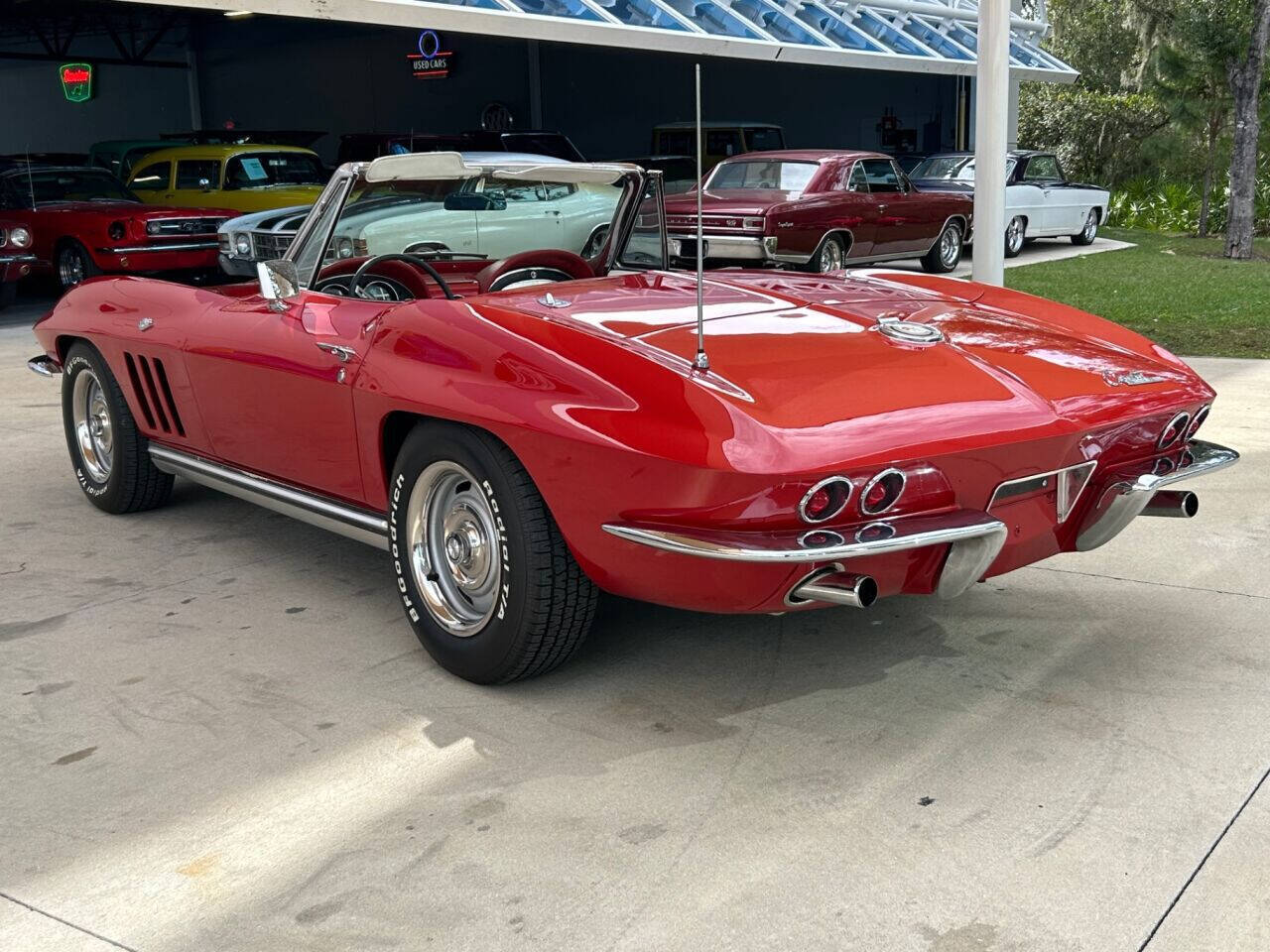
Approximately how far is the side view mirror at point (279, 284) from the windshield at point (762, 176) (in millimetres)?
10540

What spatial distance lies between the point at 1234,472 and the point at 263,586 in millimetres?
3953

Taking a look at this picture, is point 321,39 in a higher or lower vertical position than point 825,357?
higher

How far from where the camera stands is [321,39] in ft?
101

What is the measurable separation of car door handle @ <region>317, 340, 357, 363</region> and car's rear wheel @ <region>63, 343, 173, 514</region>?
1.55m

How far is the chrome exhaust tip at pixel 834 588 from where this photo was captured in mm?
2951

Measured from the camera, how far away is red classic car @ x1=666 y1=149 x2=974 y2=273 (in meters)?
13.5

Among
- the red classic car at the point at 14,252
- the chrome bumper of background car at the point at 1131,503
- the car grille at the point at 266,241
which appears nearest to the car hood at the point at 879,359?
the chrome bumper of background car at the point at 1131,503

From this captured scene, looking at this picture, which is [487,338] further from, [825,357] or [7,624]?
[7,624]

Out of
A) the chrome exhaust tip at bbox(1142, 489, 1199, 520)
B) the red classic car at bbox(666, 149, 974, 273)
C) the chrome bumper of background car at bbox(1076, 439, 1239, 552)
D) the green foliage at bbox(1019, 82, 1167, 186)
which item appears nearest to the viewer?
the chrome bumper of background car at bbox(1076, 439, 1239, 552)

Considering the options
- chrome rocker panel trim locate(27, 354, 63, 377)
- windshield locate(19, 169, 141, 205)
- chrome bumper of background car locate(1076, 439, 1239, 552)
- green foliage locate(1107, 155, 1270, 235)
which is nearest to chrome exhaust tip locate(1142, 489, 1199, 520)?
chrome bumper of background car locate(1076, 439, 1239, 552)

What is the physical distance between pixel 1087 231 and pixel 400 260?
691 inches

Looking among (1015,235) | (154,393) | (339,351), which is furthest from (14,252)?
(1015,235)

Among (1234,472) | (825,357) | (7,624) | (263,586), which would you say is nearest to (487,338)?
(825,357)

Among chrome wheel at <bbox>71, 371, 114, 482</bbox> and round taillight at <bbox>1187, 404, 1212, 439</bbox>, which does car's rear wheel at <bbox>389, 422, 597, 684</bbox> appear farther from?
chrome wheel at <bbox>71, 371, 114, 482</bbox>
